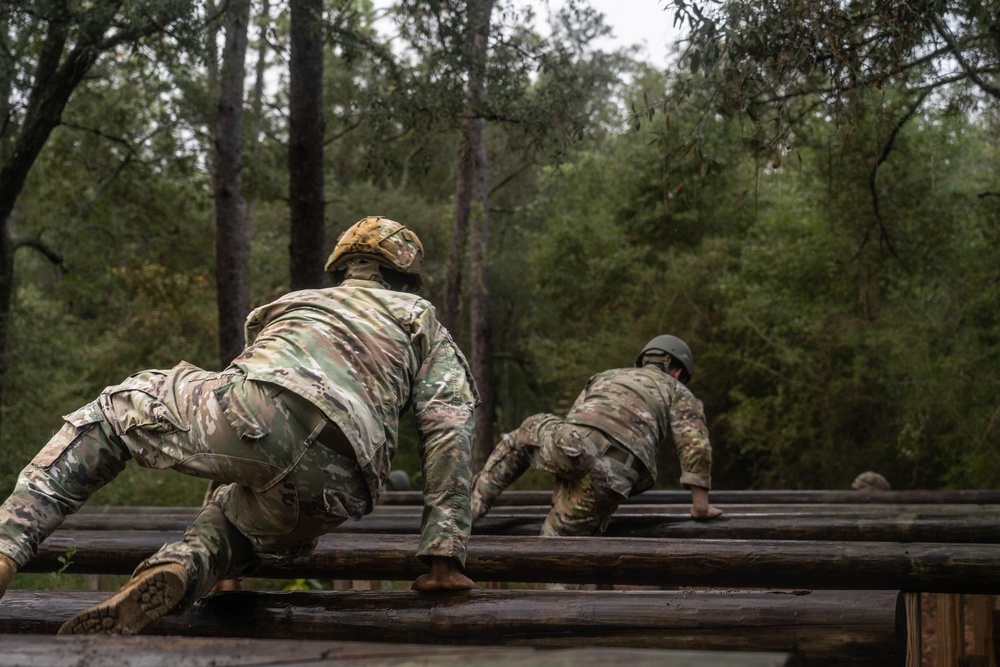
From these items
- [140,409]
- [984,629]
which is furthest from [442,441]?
[984,629]

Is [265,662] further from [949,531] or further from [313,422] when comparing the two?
[949,531]

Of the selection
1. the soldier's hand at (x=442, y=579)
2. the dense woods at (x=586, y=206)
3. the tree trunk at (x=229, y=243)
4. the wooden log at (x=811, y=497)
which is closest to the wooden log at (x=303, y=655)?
the soldier's hand at (x=442, y=579)

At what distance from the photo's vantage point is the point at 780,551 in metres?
5.16

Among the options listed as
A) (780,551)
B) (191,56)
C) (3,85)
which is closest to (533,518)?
(780,551)

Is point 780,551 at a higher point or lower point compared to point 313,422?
lower

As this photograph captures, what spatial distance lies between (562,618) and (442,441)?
0.82 m

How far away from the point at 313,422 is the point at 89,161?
16.8 metres

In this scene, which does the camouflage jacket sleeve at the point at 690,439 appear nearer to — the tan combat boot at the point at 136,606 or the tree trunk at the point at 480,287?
the tan combat boot at the point at 136,606

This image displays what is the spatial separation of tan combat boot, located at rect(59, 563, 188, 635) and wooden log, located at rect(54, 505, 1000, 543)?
371 cm

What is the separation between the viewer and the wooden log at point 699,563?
501 centimetres

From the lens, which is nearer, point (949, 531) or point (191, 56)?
point (949, 531)

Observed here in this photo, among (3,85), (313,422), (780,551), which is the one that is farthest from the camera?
(3,85)

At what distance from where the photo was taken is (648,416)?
709cm

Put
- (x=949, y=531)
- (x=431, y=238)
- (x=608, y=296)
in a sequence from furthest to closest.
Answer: (x=431, y=238)
(x=608, y=296)
(x=949, y=531)
